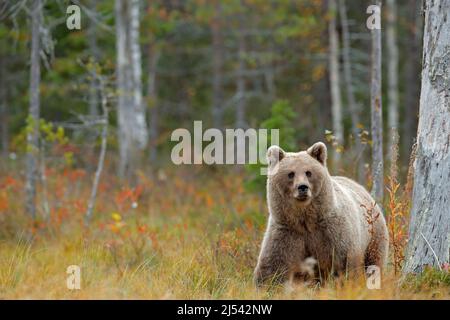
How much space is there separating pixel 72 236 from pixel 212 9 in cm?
1165

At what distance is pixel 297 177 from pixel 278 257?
2.41 feet

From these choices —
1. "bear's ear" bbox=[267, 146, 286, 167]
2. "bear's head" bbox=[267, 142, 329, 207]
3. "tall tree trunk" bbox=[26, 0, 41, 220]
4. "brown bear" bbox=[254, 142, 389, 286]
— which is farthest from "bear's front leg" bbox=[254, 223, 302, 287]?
"tall tree trunk" bbox=[26, 0, 41, 220]

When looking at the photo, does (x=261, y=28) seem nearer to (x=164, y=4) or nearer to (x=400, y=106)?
(x=164, y=4)

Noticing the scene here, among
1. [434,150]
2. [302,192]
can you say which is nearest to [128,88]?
[302,192]

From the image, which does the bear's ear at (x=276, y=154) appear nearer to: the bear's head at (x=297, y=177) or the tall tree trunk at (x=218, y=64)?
the bear's head at (x=297, y=177)

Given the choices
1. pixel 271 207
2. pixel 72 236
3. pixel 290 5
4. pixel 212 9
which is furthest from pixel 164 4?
pixel 271 207

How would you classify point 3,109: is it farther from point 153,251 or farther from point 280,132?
point 153,251

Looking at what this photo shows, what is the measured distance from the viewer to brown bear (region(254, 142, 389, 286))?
5.58 metres

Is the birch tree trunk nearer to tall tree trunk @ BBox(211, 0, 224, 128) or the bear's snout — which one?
the bear's snout

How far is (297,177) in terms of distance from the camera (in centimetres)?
549

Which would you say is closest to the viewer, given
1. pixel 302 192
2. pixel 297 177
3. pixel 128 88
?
pixel 302 192

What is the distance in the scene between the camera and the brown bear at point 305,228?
5.58 m

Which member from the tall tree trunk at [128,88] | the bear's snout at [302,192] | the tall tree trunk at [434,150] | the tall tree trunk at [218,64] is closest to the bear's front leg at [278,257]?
the bear's snout at [302,192]
